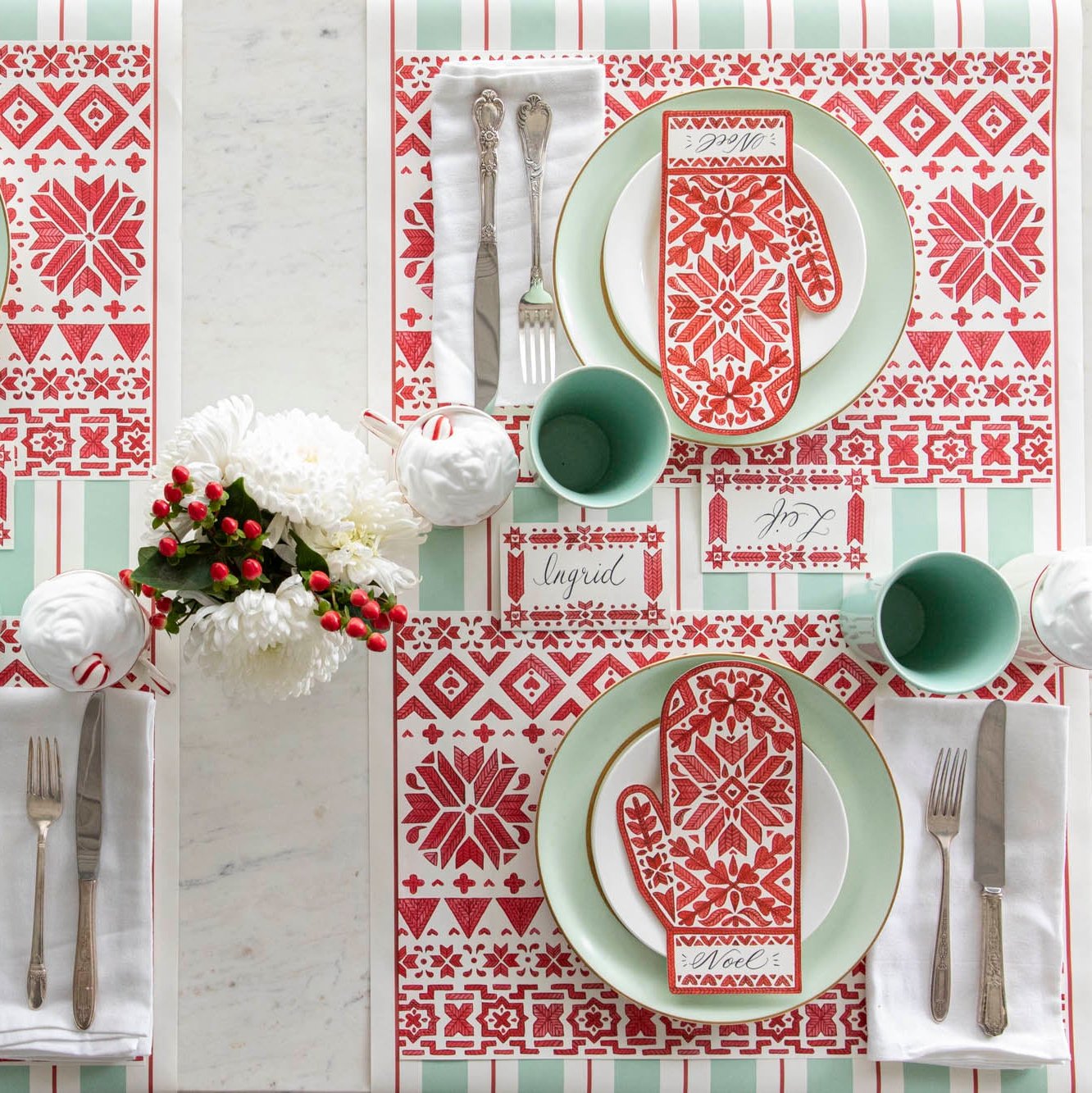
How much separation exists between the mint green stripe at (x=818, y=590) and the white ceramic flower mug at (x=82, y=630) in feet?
1.84

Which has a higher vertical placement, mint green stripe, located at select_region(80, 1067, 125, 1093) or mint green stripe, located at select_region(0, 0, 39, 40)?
mint green stripe, located at select_region(0, 0, 39, 40)

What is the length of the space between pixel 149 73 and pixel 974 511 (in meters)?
0.84

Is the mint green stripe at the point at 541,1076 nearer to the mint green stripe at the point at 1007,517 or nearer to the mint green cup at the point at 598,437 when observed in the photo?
the mint green cup at the point at 598,437

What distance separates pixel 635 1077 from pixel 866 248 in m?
0.76

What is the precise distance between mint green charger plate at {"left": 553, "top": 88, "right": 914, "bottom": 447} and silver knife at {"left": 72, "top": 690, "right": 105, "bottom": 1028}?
20.9 inches

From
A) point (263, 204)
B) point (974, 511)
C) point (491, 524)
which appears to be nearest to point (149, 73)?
point (263, 204)

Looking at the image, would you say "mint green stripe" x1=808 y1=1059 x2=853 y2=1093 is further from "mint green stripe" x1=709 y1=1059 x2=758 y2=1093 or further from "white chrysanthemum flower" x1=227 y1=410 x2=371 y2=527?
"white chrysanthemum flower" x1=227 y1=410 x2=371 y2=527

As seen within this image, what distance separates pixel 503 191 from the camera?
33.3 inches

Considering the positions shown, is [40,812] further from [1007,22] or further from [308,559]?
[1007,22]

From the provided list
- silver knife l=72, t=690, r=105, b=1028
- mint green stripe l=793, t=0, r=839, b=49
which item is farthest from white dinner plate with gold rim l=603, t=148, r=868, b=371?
silver knife l=72, t=690, r=105, b=1028

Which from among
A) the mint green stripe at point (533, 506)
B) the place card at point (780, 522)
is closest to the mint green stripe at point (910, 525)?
the place card at point (780, 522)

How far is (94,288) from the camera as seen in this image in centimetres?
85

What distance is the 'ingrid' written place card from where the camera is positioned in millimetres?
838

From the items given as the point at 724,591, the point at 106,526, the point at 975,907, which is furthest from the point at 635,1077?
the point at 106,526
